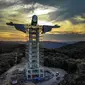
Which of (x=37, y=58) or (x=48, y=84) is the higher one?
(x=37, y=58)

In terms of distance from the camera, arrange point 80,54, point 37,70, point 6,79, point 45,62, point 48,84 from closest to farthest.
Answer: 1. point 48,84
2. point 6,79
3. point 37,70
4. point 45,62
5. point 80,54

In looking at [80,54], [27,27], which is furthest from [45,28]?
[80,54]

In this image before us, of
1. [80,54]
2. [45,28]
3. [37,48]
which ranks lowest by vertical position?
[80,54]

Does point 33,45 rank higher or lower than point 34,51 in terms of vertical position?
higher

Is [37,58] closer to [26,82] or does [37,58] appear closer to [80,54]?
[26,82]

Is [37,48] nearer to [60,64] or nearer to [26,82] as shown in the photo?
[26,82]

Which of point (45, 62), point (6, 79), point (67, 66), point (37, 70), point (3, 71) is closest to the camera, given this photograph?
point (6, 79)

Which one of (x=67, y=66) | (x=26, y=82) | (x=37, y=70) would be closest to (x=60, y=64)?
(x=67, y=66)

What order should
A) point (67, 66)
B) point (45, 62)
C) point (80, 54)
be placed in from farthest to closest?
1. point (80, 54)
2. point (45, 62)
3. point (67, 66)

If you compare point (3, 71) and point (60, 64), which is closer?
point (3, 71)
